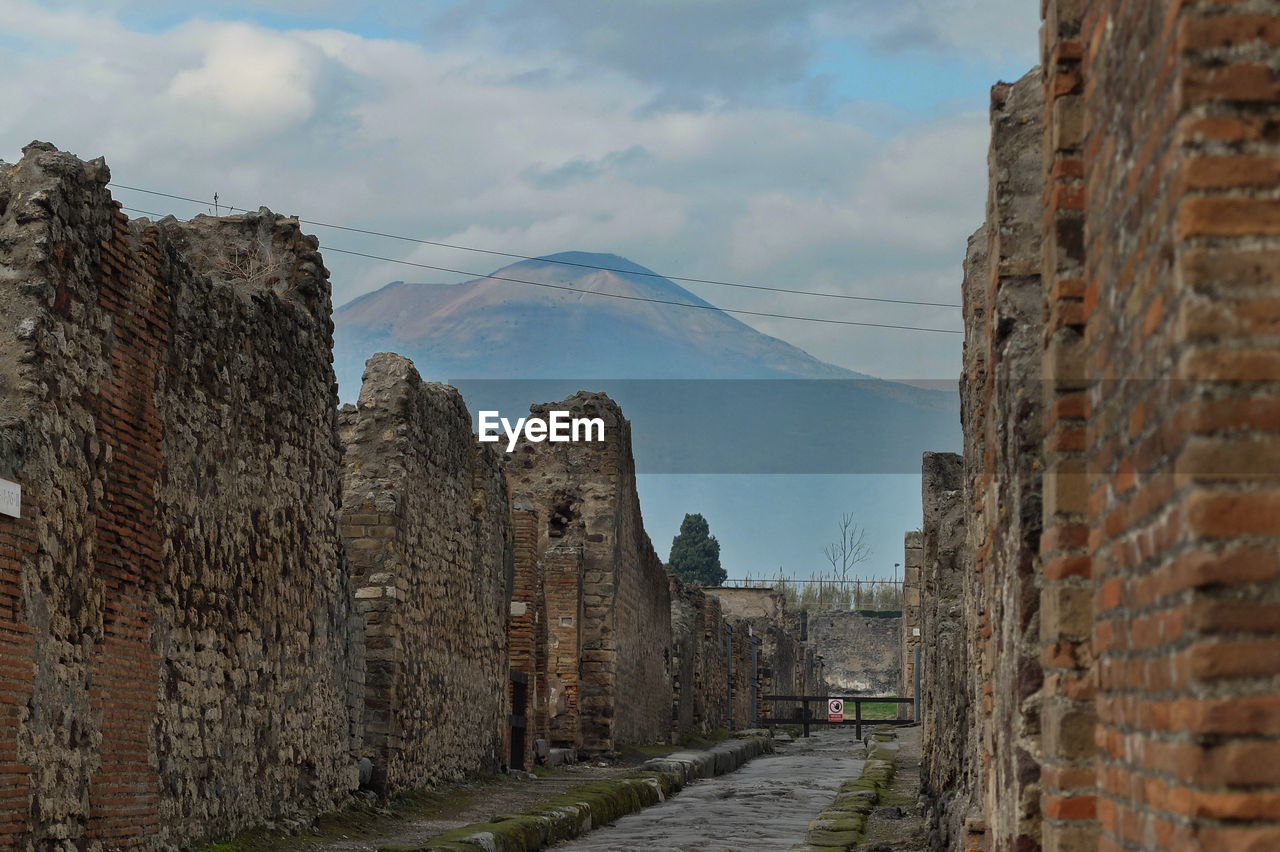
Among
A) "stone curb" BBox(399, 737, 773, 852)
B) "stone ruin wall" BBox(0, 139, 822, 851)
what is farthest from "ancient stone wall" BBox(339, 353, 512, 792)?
"stone curb" BBox(399, 737, 773, 852)

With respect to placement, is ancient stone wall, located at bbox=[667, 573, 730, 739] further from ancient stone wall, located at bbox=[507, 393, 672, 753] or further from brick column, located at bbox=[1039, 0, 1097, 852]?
brick column, located at bbox=[1039, 0, 1097, 852]

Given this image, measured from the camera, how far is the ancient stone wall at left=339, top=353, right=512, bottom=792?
12.7 metres

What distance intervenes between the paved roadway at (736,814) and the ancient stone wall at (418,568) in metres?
1.84

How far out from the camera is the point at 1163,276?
107 inches

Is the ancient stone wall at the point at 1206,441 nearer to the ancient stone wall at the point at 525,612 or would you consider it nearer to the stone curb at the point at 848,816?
the stone curb at the point at 848,816

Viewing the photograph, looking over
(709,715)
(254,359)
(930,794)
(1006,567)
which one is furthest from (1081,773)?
(709,715)

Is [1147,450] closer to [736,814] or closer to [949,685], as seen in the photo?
[949,685]

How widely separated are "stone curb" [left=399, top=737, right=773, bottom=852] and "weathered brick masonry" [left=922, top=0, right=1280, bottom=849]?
5391mm

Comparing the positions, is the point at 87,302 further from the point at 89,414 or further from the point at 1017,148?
the point at 1017,148

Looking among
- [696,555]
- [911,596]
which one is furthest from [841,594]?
[911,596]

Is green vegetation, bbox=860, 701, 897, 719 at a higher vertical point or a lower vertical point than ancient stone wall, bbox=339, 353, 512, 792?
lower

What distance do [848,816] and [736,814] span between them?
2220 mm
